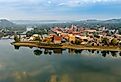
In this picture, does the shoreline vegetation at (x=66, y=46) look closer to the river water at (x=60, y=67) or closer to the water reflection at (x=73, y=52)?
the water reflection at (x=73, y=52)

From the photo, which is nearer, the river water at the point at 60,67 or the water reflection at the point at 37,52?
the river water at the point at 60,67

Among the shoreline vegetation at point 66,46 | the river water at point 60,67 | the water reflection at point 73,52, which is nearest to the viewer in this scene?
the river water at point 60,67

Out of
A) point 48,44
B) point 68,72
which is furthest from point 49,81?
point 48,44

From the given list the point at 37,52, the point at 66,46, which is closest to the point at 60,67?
the point at 37,52

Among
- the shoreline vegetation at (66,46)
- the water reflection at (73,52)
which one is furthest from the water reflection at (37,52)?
the shoreline vegetation at (66,46)

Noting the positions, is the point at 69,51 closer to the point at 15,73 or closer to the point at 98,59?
the point at 98,59

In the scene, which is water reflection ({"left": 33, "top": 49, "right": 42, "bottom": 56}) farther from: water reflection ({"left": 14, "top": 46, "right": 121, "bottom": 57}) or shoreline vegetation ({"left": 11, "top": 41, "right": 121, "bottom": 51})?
shoreline vegetation ({"left": 11, "top": 41, "right": 121, "bottom": 51})

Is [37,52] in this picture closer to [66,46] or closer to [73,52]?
[73,52]

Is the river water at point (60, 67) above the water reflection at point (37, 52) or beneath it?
above

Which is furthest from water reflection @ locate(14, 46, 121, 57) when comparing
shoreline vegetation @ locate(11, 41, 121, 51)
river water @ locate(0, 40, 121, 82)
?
shoreline vegetation @ locate(11, 41, 121, 51)
